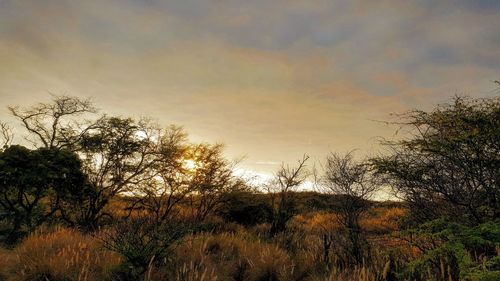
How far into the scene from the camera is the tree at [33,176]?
1146cm

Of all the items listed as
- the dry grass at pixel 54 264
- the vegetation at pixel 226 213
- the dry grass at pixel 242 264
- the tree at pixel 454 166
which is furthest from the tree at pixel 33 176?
the tree at pixel 454 166

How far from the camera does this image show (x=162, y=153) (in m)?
16.2

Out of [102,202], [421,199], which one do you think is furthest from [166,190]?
[421,199]

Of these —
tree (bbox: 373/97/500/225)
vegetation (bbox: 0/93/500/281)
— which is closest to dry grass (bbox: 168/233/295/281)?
vegetation (bbox: 0/93/500/281)

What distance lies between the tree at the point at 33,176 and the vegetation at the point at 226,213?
0.14 feet

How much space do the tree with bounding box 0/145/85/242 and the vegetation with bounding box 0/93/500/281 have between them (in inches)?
1.7

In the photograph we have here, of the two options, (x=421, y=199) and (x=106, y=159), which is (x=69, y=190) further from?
(x=421, y=199)

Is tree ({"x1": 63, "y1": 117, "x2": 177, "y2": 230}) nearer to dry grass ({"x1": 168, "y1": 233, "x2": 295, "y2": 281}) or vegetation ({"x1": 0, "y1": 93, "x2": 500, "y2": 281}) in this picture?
vegetation ({"x1": 0, "y1": 93, "x2": 500, "y2": 281})

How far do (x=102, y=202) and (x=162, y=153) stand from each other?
324 cm

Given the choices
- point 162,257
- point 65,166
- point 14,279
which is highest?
point 65,166

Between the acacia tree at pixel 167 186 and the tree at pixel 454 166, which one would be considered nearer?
the tree at pixel 454 166

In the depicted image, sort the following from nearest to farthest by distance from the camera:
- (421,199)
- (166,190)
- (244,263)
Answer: (421,199) → (244,263) → (166,190)

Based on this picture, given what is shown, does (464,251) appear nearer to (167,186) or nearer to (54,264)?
(54,264)

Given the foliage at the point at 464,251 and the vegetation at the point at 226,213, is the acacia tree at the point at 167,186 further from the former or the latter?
the foliage at the point at 464,251
